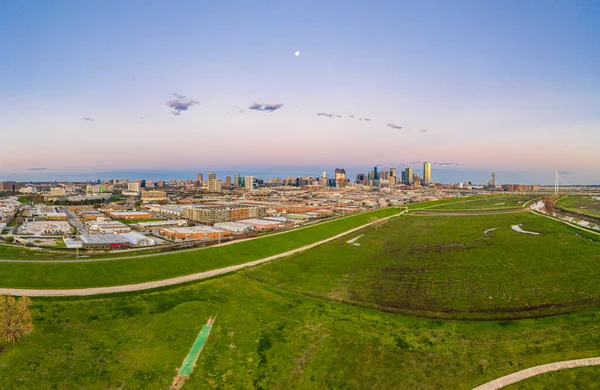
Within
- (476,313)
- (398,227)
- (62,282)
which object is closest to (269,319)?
(476,313)

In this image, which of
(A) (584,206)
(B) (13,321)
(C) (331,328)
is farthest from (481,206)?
(B) (13,321)

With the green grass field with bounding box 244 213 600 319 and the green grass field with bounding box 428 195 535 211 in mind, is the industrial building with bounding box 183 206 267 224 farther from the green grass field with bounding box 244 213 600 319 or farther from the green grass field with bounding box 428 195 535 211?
the green grass field with bounding box 428 195 535 211

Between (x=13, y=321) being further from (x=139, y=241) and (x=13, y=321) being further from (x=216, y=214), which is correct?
(x=216, y=214)

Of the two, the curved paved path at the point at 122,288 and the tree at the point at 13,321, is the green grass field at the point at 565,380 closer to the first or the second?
the tree at the point at 13,321

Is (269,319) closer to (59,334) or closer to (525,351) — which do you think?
(59,334)

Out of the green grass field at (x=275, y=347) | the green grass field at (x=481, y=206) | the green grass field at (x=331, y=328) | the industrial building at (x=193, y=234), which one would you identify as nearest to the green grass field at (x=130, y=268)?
the green grass field at (x=331, y=328)
